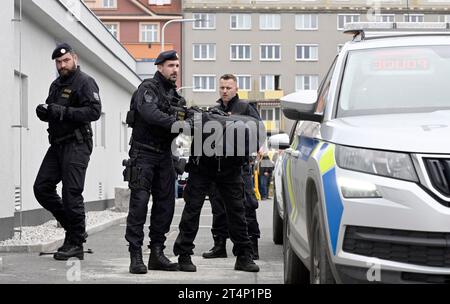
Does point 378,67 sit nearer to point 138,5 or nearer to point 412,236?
point 412,236

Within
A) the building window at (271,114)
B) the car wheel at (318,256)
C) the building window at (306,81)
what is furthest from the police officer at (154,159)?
the building window at (271,114)

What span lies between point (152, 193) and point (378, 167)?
4.08 meters

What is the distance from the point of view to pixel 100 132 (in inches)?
856

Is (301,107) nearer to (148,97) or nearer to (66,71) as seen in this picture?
(148,97)

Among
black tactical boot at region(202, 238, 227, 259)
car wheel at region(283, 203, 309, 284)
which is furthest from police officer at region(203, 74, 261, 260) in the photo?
car wheel at region(283, 203, 309, 284)

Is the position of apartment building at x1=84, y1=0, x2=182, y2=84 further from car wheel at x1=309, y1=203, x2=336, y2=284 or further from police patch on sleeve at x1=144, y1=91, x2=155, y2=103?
car wheel at x1=309, y1=203, x2=336, y2=284

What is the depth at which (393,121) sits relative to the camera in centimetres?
494

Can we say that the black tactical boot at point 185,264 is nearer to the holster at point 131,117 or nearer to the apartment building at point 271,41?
the holster at point 131,117

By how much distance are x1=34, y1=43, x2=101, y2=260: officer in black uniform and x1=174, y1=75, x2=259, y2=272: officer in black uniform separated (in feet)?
4.17

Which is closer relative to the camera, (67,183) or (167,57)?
(167,57)

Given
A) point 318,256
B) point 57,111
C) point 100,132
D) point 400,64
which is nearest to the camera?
point 318,256

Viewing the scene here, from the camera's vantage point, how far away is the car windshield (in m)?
5.38

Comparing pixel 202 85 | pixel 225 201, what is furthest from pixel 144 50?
pixel 225 201

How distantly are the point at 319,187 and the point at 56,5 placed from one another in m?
10.3
